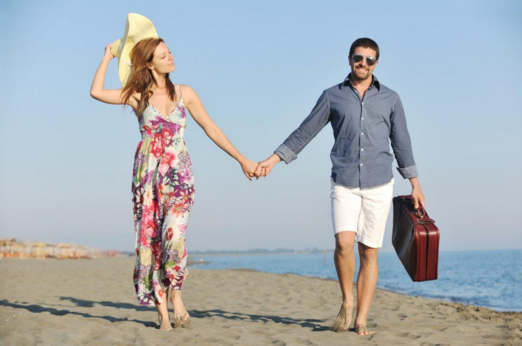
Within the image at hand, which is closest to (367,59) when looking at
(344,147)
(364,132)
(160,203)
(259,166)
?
(364,132)

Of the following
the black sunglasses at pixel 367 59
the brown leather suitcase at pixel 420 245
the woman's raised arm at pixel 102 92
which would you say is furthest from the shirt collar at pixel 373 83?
the woman's raised arm at pixel 102 92

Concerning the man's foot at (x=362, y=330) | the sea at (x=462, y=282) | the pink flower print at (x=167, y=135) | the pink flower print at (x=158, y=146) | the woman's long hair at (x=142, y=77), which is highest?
the woman's long hair at (x=142, y=77)

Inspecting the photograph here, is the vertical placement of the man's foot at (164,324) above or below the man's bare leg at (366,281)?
below

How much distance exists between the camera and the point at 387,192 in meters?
4.58

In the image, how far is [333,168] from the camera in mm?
4680

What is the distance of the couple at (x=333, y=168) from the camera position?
179 inches

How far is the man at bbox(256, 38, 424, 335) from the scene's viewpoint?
4.53 meters

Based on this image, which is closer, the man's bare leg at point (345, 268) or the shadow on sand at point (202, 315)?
the man's bare leg at point (345, 268)

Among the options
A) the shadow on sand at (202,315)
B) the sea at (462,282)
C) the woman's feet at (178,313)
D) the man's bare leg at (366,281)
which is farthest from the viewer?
the sea at (462,282)

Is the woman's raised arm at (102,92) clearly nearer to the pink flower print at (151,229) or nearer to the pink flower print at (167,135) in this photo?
the pink flower print at (167,135)

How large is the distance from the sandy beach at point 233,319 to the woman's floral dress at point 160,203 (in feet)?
1.49

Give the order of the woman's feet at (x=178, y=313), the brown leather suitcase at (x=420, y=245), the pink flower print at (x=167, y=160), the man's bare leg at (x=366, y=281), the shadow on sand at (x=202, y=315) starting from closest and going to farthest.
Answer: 1. the brown leather suitcase at (x=420, y=245)
2. the man's bare leg at (x=366, y=281)
3. the pink flower print at (x=167, y=160)
4. the woman's feet at (x=178, y=313)
5. the shadow on sand at (x=202, y=315)

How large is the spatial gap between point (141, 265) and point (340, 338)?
1722 mm

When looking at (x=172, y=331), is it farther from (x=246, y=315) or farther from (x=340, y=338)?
(x=246, y=315)
